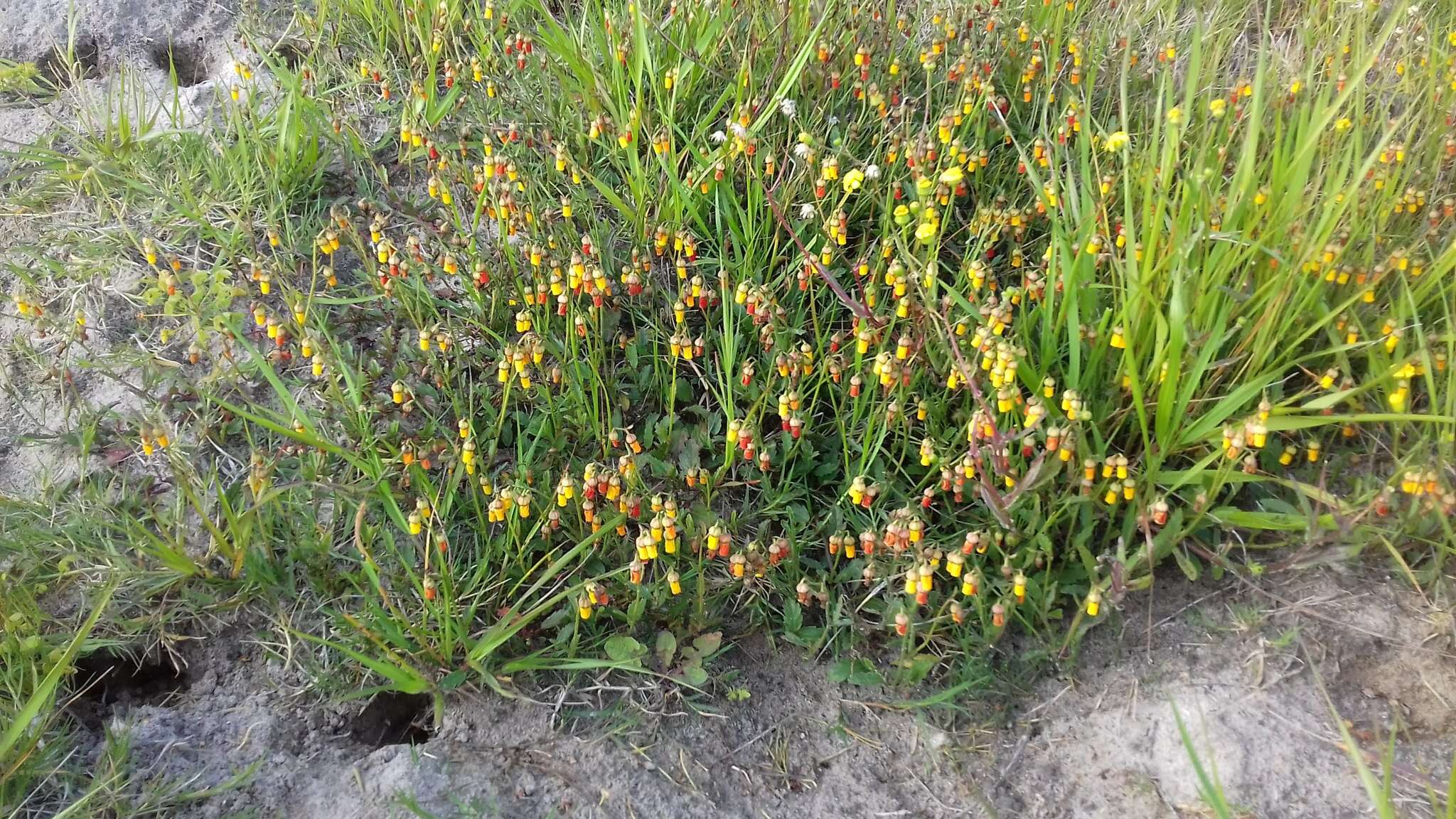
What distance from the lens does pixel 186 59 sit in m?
3.29

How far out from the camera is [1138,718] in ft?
6.00

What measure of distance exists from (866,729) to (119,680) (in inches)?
59.1

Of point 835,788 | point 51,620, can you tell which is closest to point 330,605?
point 51,620

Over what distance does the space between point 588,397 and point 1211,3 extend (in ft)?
8.03

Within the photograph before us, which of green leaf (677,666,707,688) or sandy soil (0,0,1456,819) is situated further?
green leaf (677,666,707,688)

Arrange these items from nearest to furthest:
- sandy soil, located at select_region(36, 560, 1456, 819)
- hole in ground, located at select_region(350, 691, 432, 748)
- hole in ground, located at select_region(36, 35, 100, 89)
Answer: sandy soil, located at select_region(36, 560, 1456, 819), hole in ground, located at select_region(350, 691, 432, 748), hole in ground, located at select_region(36, 35, 100, 89)

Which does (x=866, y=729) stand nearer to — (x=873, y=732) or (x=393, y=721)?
(x=873, y=732)

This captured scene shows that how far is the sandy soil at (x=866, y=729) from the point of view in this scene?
1.72 meters

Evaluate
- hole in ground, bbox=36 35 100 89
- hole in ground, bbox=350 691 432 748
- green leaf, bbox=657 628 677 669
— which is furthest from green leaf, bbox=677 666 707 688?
hole in ground, bbox=36 35 100 89

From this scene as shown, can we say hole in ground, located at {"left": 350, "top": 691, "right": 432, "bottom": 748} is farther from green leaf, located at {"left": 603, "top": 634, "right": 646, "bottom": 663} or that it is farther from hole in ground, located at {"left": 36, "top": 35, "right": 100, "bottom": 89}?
hole in ground, located at {"left": 36, "top": 35, "right": 100, "bottom": 89}

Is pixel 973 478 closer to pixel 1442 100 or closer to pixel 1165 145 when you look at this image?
pixel 1165 145

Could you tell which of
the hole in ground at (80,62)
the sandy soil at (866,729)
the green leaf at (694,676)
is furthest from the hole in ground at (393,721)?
the hole in ground at (80,62)

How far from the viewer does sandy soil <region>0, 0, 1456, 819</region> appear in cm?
172

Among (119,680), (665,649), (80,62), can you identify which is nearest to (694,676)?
(665,649)
